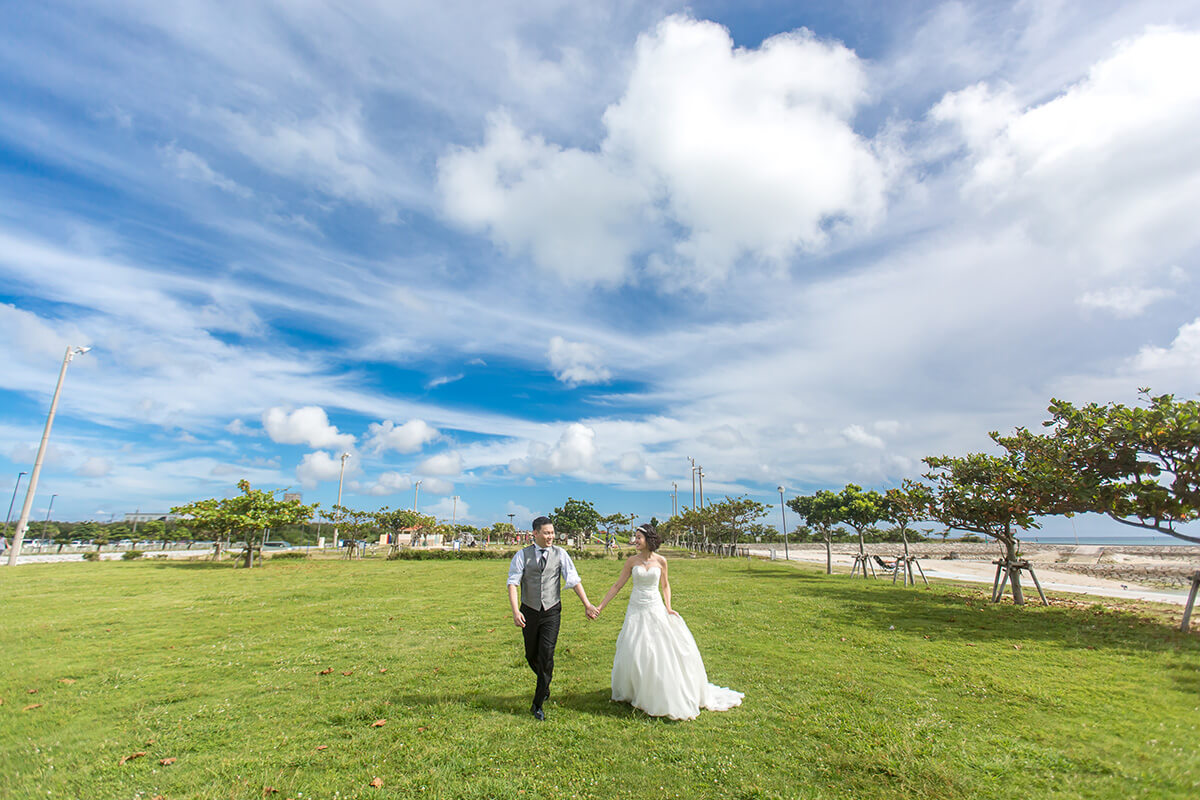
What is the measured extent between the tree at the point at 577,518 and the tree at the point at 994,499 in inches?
1914

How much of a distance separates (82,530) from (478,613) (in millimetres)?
78527

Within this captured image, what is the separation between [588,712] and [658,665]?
118cm

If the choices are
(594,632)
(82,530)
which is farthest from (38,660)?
(82,530)

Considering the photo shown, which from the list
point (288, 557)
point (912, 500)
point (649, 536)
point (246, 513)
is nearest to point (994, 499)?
point (912, 500)

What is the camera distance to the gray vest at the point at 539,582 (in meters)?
7.15

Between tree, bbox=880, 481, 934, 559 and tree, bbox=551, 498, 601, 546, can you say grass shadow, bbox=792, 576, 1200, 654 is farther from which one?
tree, bbox=551, 498, 601, 546

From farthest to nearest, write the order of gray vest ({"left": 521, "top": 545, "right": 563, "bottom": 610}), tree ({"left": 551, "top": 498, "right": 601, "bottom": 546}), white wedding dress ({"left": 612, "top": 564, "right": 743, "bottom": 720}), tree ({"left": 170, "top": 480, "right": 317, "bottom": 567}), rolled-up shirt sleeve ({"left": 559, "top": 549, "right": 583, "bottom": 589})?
1. tree ({"left": 551, "top": 498, "right": 601, "bottom": 546})
2. tree ({"left": 170, "top": 480, "right": 317, "bottom": 567})
3. rolled-up shirt sleeve ({"left": 559, "top": 549, "right": 583, "bottom": 589})
4. gray vest ({"left": 521, "top": 545, "right": 563, "bottom": 610})
5. white wedding dress ({"left": 612, "top": 564, "right": 743, "bottom": 720})

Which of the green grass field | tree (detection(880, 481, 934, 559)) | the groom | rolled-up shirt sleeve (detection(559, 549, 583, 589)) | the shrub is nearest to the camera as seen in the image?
the green grass field

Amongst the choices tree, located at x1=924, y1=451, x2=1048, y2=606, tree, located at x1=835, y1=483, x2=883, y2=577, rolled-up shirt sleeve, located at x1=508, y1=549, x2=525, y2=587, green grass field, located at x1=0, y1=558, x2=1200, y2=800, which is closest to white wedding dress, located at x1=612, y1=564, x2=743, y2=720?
green grass field, located at x1=0, y1=558, x2=1200, y2=800

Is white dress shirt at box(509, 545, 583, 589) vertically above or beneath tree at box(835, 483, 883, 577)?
beneath

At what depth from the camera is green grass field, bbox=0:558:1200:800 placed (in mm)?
5188

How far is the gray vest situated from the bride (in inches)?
29.3

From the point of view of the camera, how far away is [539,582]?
7184 mm

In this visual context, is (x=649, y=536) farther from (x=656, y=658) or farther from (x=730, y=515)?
(x=730, y=515)
